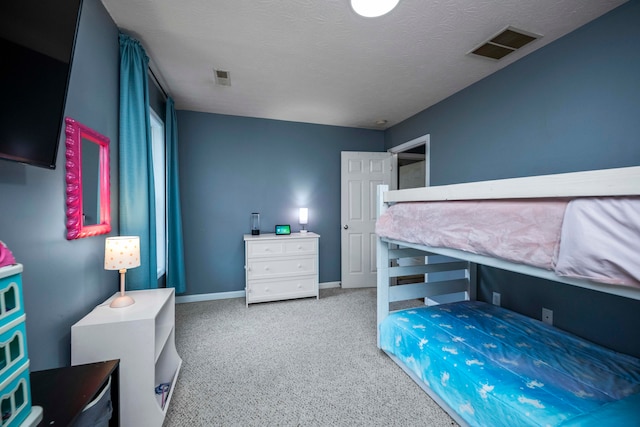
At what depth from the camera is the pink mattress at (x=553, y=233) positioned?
812 mm

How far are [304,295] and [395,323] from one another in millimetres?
1632

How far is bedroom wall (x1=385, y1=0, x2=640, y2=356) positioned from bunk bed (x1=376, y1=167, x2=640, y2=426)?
253 millimetres

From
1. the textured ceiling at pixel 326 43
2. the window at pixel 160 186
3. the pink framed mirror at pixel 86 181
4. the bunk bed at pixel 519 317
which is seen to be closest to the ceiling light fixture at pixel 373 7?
the textured ceiling at pixel 326 43

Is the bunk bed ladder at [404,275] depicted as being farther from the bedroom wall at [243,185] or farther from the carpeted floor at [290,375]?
the bedroom wall at [243,185]

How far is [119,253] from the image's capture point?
1415 millimetres

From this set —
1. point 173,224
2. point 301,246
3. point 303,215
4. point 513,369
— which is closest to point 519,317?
point 513,369

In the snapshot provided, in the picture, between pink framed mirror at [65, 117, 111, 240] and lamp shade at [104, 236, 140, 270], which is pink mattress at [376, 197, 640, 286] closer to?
lamp shade at [104, 236, 140, 270]

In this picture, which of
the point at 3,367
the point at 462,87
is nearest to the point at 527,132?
the point at 462,87

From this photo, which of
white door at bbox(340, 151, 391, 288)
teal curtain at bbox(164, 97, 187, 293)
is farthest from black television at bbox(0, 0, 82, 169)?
white door at bbox(340, 151, 391, 288)

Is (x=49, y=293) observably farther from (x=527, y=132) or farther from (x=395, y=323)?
(x=527, y=132)

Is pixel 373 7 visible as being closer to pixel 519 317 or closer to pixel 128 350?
pixel 128 350

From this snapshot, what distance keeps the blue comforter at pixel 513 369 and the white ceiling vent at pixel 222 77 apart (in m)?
2.62

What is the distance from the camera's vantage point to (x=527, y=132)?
214 centimetres

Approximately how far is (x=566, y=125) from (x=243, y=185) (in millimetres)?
3345
